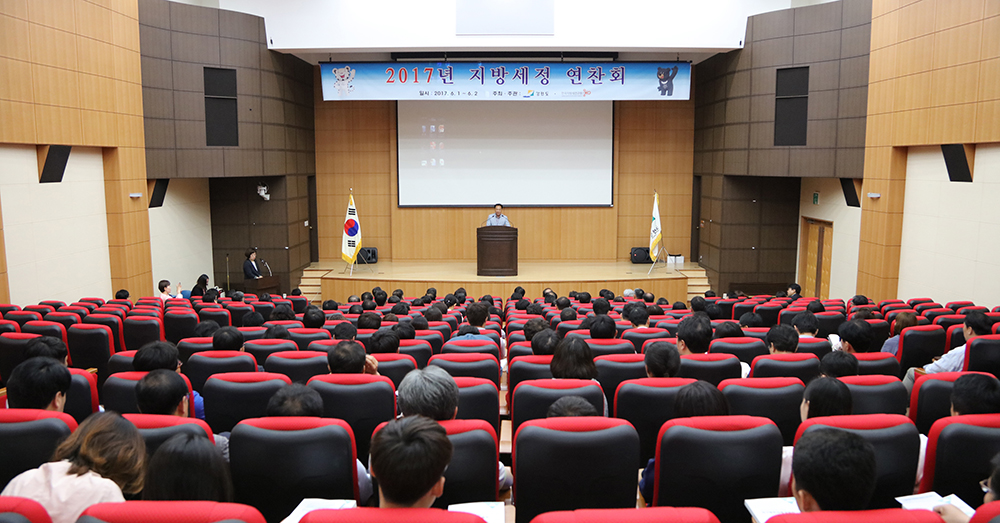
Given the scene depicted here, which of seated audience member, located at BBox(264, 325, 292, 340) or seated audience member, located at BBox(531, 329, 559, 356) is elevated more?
seated audience member, located at BBox(531, 329, 559, 356)

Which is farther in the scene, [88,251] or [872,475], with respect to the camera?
[88,251]

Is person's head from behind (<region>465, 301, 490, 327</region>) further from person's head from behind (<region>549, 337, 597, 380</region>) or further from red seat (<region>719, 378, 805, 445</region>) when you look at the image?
red seat (<region>719, 378, 805, 445</region>)

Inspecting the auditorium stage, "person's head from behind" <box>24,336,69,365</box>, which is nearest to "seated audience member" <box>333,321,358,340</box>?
"person's head from behind" <box>24,336,69,365</box>

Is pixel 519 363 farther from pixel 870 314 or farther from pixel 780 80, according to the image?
pixel 780 80

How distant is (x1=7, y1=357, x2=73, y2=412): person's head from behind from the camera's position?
3.05 meters

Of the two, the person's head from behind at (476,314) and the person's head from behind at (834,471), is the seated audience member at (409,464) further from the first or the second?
the person's head from behind at (476,314)

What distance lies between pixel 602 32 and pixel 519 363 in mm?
9985

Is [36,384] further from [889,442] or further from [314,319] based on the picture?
[889,442]

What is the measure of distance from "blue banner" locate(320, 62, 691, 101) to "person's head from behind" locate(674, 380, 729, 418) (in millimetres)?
11023

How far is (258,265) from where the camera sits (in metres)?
13.8

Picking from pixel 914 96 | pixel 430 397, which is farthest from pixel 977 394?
pixel 914 96

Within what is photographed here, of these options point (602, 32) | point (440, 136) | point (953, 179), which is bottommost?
point (953, 179)

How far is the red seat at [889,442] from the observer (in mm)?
2436

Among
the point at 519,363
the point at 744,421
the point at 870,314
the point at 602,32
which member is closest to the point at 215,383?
the point at 519,363
